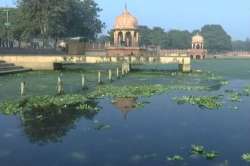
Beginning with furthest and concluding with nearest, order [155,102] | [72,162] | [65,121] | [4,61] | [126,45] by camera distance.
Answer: [126,45] < [4,61] < [155,102] < [65,121] < [72,162]

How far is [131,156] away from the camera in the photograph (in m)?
13.7

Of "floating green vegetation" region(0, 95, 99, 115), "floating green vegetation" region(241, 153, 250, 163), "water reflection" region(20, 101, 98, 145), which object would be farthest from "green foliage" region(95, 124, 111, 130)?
"floating green vegetation" region(241, 153, 250, 163)

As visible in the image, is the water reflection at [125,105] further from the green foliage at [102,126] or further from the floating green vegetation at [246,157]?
the floating green vegetation at [246,157]

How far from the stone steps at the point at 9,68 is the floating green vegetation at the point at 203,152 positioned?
110 feet

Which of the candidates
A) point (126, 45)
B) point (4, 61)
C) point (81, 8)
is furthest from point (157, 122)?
point (81, 8)

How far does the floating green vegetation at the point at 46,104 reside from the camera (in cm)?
2218

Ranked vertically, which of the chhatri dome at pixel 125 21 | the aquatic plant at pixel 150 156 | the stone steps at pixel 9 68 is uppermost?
the chhatri dome at pixel 125 21

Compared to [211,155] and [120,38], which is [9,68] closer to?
[211,155]

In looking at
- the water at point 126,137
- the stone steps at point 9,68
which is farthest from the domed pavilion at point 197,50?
the water at point 126,137

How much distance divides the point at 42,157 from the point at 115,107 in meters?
10.4

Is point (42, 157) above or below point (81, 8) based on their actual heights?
below

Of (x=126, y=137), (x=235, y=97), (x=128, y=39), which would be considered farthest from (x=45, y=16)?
(x=126, y=137)

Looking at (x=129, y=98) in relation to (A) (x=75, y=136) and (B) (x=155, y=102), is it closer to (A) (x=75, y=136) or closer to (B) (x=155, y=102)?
(B) (x=155, y=102)

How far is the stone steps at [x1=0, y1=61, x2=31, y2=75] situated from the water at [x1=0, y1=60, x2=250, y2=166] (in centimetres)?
2617
